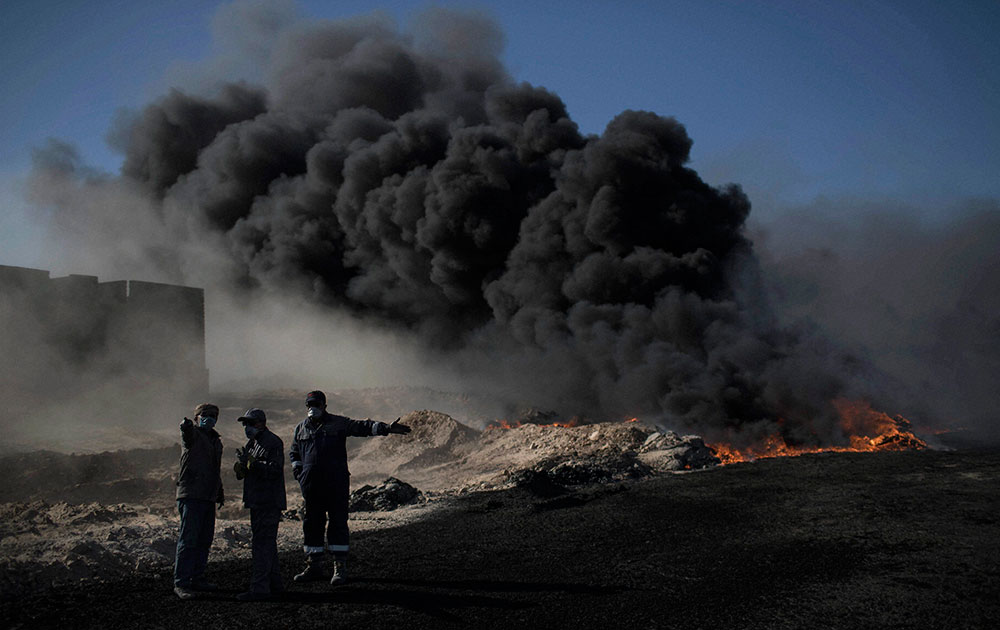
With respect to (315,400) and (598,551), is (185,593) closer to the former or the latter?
(315,400)

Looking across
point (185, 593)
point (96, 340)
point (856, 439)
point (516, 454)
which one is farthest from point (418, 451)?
point (185, 593)

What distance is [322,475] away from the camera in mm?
6141

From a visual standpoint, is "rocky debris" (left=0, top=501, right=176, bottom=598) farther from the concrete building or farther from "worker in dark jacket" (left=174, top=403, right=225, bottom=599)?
the concrete building

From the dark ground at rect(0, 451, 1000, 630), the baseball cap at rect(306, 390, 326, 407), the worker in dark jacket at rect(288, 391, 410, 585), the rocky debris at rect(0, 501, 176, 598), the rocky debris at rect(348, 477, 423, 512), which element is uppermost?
the baseball cap at rect(306, 390, 326, 407)

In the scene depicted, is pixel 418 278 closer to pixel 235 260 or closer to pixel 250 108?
pixel 235 260

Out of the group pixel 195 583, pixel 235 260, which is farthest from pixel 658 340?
pixel 235 260

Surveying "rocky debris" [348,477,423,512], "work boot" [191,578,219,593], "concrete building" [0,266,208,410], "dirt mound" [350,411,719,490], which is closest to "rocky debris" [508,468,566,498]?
"dirt mound" [350,411,719,490]

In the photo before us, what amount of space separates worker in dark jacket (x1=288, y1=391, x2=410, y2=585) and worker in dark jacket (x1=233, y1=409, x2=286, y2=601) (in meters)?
0.33

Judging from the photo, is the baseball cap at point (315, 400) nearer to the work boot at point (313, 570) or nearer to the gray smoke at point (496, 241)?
the work boot at point (313, 570)

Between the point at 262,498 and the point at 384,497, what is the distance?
553 cm

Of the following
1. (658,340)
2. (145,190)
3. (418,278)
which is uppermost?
(145,190)

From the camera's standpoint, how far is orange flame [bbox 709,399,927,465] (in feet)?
53.4

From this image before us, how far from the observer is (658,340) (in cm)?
2206

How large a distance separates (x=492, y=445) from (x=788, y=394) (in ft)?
26.5
